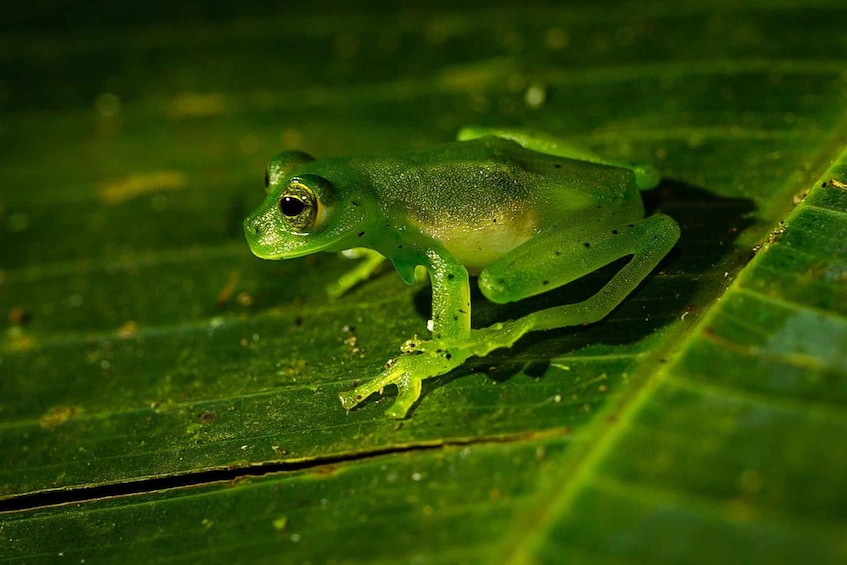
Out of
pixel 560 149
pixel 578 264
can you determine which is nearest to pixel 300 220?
pixel 578 264

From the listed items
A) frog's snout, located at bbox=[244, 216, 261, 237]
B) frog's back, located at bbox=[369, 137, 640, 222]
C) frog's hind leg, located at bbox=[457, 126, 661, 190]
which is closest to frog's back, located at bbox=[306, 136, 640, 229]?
frog's back, located at bbox=[369, 137, 640, 222]

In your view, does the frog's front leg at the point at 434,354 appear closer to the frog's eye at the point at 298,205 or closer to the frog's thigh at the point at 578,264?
the frog's thigh at the point at 578,264

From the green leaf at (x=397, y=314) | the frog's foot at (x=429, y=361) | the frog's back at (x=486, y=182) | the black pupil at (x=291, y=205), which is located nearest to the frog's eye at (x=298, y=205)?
the black pupil at (x=291, y=205)

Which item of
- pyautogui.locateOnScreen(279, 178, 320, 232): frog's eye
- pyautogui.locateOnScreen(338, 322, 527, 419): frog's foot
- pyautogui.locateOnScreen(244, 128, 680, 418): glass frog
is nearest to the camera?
pyautogui.locateOnScreen(338, 322, 527, 419): frog's foot

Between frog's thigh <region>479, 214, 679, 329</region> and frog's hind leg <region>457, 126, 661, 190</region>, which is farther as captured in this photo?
Answer: frog's hind leg <region>457, 126, 661, 190</region>

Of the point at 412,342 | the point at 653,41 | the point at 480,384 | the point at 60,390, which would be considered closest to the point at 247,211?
the point at 60,390

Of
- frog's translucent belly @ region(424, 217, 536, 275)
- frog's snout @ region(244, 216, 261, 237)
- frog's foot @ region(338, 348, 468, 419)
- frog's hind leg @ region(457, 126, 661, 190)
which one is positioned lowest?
frog's foot @ region(338, 348, 468, 419)

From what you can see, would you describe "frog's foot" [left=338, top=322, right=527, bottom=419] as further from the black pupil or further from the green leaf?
the black pupil
